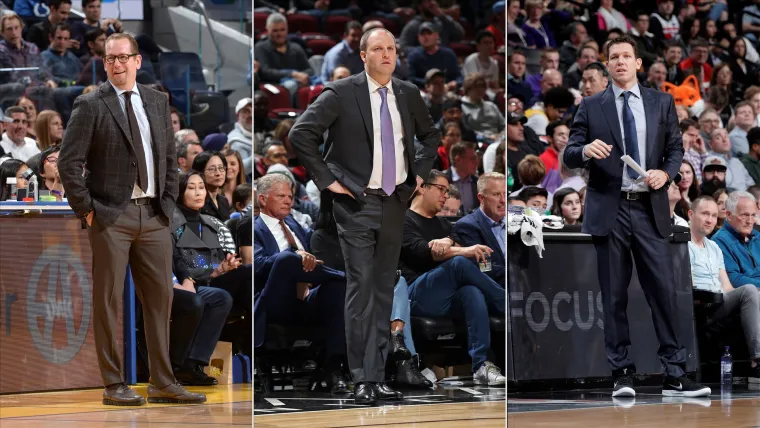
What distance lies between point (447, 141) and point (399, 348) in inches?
71.8

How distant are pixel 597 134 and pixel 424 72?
89.1 inches

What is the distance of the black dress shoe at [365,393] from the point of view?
144 inches

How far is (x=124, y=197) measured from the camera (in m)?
3.82

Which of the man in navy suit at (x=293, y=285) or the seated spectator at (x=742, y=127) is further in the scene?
the seated spectator at (x=742, y=127)

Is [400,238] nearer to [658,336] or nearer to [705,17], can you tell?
[658,336]

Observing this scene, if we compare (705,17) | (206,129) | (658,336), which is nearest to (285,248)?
(658,336)

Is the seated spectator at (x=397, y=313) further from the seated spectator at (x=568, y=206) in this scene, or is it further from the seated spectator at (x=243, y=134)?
the seated spectator at (x=243, y=134)

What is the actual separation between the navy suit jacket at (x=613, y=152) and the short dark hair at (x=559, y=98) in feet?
7.77

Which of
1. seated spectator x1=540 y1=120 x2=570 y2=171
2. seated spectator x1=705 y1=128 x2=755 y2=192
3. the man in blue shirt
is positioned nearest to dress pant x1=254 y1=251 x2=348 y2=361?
seated spectator x1=540 y1=120 x2=570 y2=171

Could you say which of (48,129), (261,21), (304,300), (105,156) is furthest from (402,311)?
(261,21)

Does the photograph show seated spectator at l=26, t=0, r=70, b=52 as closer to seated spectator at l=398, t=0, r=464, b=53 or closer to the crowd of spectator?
the crowd of spectator

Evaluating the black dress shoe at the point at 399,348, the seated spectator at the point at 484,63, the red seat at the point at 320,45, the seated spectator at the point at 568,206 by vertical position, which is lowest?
the black dress shoe at the point at 399,348

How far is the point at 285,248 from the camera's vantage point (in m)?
4.09

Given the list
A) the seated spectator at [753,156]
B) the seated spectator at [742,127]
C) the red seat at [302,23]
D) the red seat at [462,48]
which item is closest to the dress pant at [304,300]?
the red seat at [462,48]
